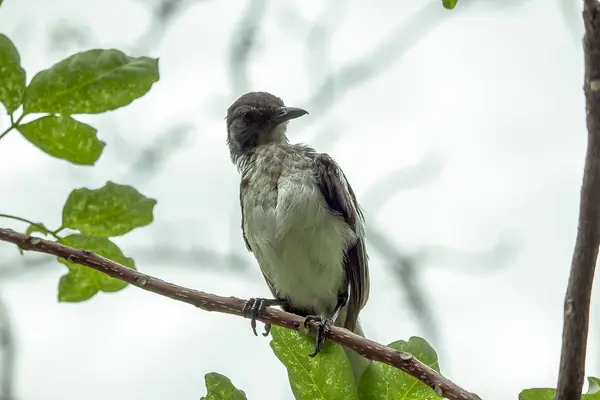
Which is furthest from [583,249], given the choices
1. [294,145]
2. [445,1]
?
[294,145]

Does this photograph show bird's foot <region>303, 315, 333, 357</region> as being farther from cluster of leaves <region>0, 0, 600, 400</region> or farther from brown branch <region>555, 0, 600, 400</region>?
brown branch <region>555, 0, 600, 400</region>

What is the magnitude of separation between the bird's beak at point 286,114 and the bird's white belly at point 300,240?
2.60 feet

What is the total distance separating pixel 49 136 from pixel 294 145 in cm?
276

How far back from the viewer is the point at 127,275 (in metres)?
2.05

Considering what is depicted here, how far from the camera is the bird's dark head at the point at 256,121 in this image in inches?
193

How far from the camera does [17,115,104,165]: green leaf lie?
6.34 ft

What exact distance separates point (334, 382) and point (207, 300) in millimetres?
587

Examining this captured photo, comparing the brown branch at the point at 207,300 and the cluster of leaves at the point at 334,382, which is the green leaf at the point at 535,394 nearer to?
the brown branch at the point at 207,300

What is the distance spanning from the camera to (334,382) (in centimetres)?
175

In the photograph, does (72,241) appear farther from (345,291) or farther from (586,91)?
(345,291)

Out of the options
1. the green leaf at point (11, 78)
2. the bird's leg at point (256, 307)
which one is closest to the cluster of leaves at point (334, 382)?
the bird's leg at point (256, 307)

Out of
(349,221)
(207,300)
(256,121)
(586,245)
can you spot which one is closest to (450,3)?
(586,245)

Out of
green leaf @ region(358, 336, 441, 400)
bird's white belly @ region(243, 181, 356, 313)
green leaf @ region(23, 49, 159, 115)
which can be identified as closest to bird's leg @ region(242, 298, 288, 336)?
bird's white belly @ region(243, 181, 356, 313)

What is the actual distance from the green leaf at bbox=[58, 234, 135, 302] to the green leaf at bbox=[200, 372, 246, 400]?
1.54ft
